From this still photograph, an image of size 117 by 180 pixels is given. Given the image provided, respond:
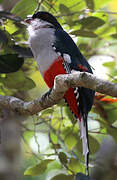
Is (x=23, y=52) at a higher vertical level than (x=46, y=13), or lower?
lower

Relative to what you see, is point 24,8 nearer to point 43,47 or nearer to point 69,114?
point 43,47

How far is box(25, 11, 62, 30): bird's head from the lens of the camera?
2492mm

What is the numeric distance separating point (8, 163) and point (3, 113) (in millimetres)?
413

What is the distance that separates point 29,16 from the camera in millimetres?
2492

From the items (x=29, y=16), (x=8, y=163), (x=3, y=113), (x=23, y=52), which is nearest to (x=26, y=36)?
(x=29, y=16)

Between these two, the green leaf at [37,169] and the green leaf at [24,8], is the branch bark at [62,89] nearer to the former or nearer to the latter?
the green leaf at [37,169]

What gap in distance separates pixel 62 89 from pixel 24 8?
86cm

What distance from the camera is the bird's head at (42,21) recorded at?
249cm

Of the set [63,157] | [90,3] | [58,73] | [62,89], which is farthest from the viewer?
Answer: [90,3]

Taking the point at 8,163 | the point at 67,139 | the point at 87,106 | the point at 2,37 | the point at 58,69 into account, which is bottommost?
the point at 8,163

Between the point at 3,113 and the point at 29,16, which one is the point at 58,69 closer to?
the point at 29,16

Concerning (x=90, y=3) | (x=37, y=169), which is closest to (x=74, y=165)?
(x=37, y=169)

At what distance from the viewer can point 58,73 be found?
227 centimetres

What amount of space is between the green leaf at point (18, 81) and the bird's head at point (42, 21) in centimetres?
40
